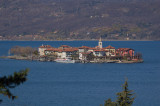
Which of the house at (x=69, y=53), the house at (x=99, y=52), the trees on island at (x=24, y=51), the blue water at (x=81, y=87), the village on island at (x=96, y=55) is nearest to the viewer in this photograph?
the blue water at (x=81, y=87)

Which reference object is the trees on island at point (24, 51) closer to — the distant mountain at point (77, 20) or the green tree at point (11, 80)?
the green tree at point (11, 80)

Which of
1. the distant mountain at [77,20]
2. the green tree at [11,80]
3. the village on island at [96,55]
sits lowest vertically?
the green tree at [11,80]

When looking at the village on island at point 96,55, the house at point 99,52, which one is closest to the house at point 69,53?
the village on island at point 96,55

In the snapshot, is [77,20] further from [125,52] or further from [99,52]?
[99,52]

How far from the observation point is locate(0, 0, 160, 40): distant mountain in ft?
368

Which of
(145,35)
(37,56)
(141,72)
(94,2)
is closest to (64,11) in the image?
(94,2)

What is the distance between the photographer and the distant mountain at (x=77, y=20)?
11225 centimetres

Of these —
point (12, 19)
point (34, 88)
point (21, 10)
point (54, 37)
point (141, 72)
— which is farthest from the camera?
point (21, 10)

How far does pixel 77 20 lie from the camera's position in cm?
12550

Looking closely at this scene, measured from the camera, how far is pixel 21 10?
473ft

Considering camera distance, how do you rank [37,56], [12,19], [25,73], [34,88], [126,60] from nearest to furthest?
[25,73] → [34,88] → [126,60] → [37,56] → [12,19]

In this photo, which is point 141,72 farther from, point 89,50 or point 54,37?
point 54,37

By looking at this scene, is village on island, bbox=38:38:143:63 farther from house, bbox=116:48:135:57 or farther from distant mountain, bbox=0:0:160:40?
distant mountain, bbox=0:0:160:40

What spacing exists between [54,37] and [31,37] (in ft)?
25.2
